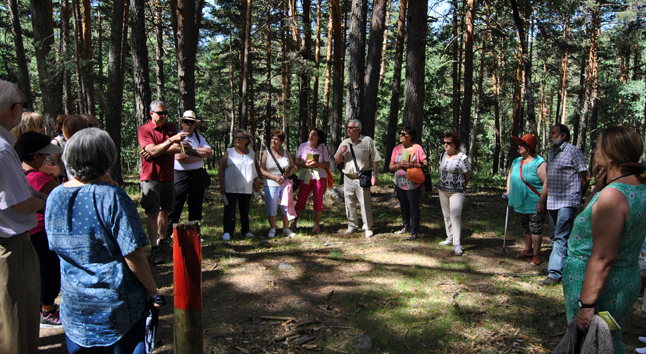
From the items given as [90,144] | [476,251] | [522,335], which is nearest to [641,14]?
[476,251]

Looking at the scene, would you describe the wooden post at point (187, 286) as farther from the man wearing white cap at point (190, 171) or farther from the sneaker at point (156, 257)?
the man wearing white cap at point (190, 171)

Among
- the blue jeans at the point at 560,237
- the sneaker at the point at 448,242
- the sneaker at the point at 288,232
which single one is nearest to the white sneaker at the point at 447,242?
the sneaker at the point at 448,242

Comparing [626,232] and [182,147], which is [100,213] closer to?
[626,232]

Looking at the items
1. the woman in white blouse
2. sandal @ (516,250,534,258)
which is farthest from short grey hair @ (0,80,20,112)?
sandal @ (516,250,534,258)

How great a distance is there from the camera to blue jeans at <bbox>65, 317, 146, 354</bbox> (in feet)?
7.40

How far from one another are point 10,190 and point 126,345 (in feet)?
4.05

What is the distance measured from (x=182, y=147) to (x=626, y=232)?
5294 millimetres

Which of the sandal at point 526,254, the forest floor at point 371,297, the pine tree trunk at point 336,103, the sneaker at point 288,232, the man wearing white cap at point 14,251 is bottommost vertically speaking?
the forest floor at point 371,297

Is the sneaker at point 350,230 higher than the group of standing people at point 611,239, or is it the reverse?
the group of standing people at point 611,239

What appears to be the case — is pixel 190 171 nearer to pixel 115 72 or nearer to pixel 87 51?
pixel 115 72

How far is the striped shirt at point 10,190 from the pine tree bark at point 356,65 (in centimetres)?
833

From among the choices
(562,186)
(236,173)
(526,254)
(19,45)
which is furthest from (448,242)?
(19,45)

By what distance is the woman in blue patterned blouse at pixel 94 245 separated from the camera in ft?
7.10

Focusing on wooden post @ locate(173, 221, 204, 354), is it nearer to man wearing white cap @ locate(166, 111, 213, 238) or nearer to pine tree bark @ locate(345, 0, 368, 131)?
man wearing white cap @ locate(166, 111, 213, 238)
